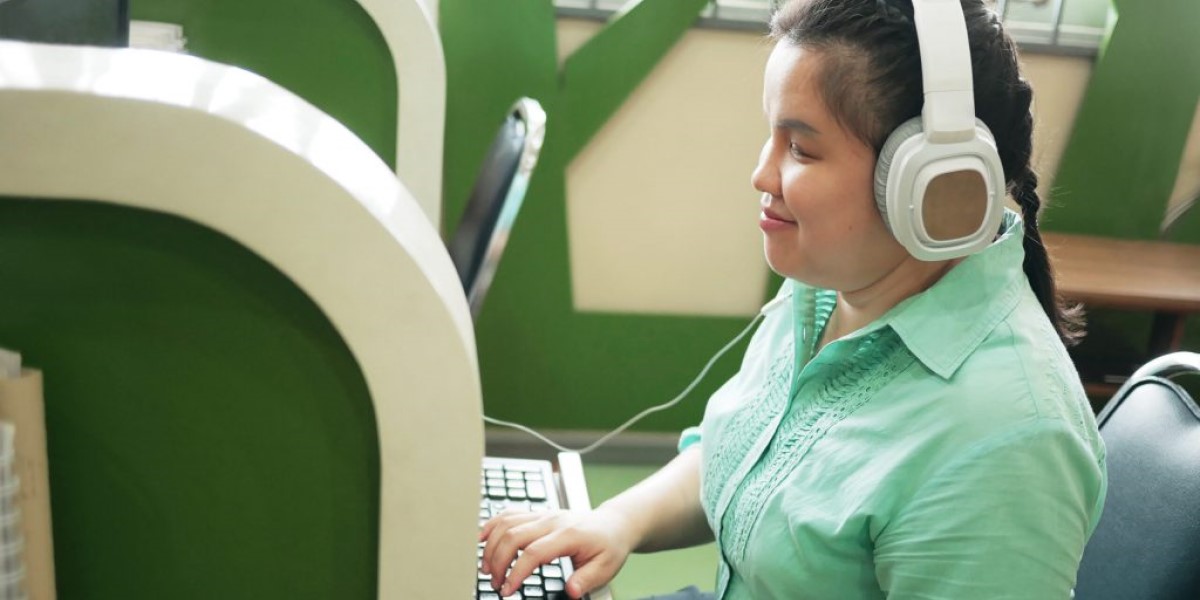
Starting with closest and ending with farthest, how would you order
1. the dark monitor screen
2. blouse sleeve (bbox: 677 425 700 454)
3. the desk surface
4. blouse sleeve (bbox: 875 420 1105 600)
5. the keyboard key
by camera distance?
blouse sleeve (bbox: 875 420 1105 600)
the dark monitor screen
the keyboard key
blouse sleeve (bbox: 677 425 700 454)
the desk surface

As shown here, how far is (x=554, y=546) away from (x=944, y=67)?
1.52ft

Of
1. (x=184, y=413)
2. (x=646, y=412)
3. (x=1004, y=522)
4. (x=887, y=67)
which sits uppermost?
(x=887, y=67)

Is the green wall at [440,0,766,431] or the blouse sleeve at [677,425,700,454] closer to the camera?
the blouse sleeve at [677,425,700,454]

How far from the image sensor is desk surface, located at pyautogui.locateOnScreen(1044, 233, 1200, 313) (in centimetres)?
208

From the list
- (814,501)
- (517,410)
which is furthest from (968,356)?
(517,410)

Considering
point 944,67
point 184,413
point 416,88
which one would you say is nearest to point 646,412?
point 416,88

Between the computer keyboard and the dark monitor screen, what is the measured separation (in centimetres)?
50

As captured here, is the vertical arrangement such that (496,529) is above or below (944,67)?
below

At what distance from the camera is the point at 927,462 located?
80cm

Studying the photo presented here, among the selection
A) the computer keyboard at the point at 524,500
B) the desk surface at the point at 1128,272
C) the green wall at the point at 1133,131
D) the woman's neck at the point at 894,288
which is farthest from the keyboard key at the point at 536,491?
the green wall at the point at 1133,131

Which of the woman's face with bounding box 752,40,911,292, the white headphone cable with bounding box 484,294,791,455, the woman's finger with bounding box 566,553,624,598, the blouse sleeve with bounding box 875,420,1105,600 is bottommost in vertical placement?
the white headphone cable with bounding box 484,294,791,455

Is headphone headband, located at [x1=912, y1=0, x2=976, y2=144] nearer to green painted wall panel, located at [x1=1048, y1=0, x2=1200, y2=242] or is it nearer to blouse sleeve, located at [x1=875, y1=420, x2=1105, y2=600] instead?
blouse sleeve, located at [x1=875, y1=420, x2=1105, y2=600]

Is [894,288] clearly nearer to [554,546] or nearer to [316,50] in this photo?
[554,546]

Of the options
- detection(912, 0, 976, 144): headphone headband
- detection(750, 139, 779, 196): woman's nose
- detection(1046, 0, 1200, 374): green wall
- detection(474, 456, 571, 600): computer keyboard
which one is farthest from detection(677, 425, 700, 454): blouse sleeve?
detection(1046, 0, 1200, 374): green wall
